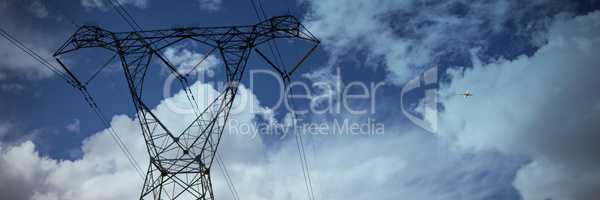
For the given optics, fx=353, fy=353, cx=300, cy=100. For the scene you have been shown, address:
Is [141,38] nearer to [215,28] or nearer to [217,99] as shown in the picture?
[215,28]

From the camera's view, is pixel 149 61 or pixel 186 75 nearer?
pixel 149 61

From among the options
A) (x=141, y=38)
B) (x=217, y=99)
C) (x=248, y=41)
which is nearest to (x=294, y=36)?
(x=248, y=41)

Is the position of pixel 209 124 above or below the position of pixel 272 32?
below

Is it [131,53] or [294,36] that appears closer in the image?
[131,53]

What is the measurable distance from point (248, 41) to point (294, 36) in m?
2.54

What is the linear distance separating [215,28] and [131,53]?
175 inches

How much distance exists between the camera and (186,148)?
19.6m

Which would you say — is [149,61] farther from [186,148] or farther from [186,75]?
[186,148]

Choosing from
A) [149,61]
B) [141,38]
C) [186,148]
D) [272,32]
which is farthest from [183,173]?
[272,32]

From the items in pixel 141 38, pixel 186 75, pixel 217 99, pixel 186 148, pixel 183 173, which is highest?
pixel 141 38

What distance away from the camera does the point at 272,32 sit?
1898cm

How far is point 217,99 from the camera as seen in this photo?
61.6ft

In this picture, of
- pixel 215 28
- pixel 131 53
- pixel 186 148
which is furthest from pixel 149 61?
pixel 186 148

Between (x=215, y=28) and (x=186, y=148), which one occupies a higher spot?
(x=215, y=28)
